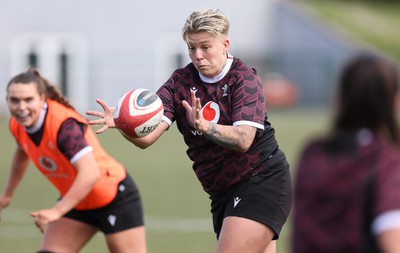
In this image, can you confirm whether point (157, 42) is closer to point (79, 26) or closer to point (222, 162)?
point (79, 26)

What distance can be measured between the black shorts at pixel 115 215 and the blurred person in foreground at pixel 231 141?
1.80ft

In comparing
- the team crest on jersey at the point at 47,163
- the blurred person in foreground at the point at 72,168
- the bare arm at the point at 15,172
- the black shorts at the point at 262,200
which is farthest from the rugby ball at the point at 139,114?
the bare arm at the point at 15,172

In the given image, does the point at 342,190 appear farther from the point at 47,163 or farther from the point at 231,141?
the point at 47,163

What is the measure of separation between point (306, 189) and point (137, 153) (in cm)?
1578

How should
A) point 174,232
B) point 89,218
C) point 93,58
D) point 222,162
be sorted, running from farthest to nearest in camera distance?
point 93,58 < point 174,232 < point 89,218 < point 222,162

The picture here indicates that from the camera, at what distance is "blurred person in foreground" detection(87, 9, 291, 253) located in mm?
5270

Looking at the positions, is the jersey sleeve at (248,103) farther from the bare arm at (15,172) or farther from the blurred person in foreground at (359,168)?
the blurred person in foreground at (359,168)

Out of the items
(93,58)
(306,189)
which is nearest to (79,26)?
(93,58)

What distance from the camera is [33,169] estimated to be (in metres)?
16.4

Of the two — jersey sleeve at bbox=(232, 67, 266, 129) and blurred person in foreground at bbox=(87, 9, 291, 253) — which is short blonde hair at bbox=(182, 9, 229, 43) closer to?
blurred person in foreground at bbox=(87, 9, 291, 253)

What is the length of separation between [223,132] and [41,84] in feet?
4.53

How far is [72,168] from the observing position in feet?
18.6

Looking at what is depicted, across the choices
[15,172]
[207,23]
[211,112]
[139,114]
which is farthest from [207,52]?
[15,172]

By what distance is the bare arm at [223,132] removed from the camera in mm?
4930
